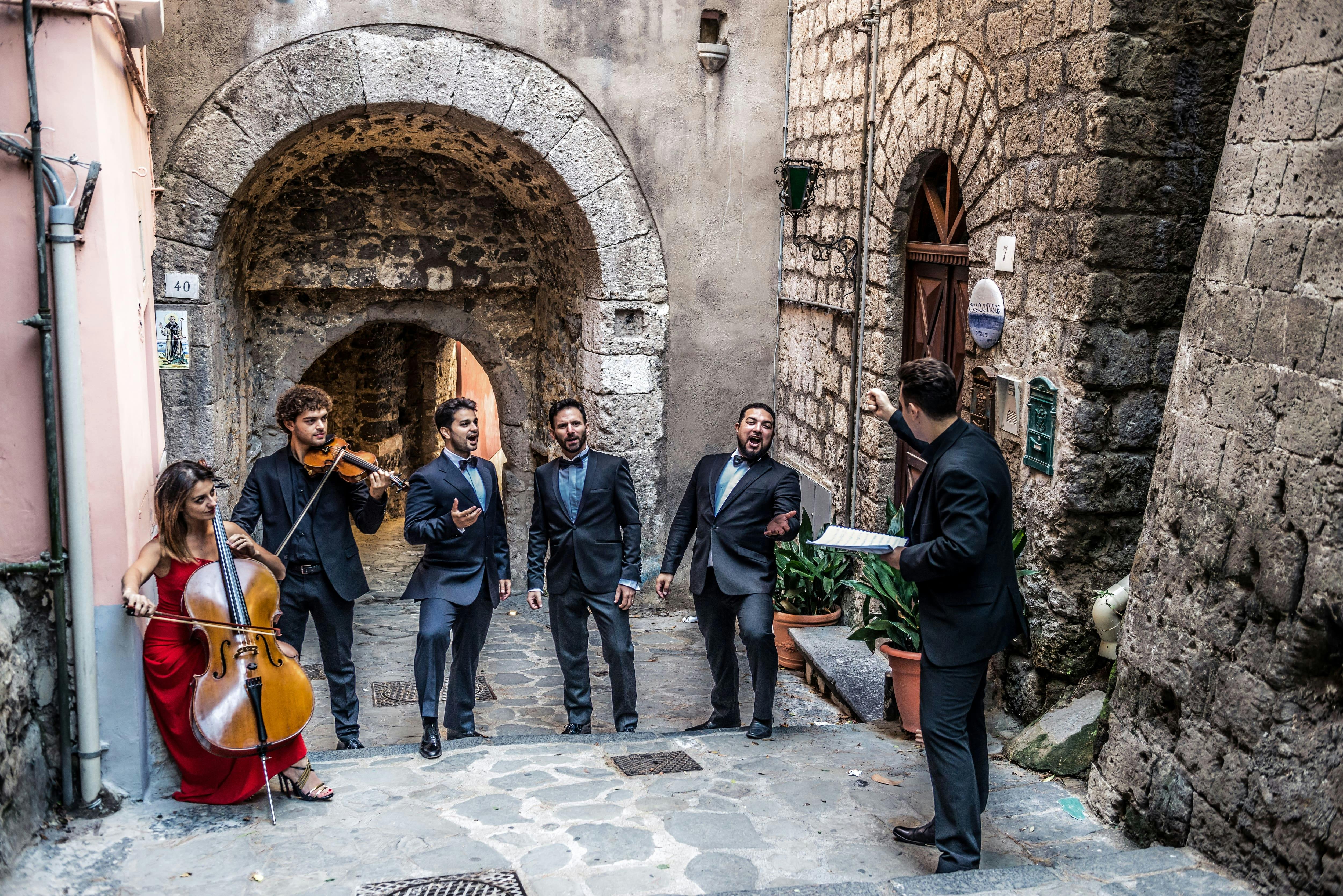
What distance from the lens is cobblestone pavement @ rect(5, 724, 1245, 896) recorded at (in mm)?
3312

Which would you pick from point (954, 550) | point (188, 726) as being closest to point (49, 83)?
point (188, 726)

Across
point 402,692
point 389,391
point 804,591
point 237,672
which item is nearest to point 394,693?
point 402,692

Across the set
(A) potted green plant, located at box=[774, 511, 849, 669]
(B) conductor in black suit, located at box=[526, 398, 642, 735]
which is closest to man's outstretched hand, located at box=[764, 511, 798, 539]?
(B) conductor in black suit, located at box=[526, 398, 642, 735]

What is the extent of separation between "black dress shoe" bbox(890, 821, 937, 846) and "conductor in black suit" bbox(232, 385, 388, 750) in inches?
97.2

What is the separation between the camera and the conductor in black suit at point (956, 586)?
330 centimetres

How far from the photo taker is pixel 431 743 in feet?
14.8

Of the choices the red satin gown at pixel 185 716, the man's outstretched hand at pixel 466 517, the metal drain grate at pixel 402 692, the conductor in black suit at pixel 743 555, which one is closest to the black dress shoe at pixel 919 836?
the conductor in black suit at pixel 743 555

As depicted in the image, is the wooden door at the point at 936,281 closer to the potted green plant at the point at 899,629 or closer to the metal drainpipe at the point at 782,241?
the potted green plant at the point at 899,629

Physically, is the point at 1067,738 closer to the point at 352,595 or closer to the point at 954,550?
the point at 954,550

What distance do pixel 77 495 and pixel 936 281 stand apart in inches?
158

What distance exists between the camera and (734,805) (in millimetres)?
3941

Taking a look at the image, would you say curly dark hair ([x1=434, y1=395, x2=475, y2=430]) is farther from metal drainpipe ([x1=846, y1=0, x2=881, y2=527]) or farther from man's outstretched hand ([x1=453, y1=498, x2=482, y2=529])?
metal drainpipe ([x1=846, y1=0, x2=881, y2=527])

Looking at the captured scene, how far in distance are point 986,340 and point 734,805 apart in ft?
7.25

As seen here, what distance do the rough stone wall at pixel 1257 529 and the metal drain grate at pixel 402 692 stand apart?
3.50 meters
